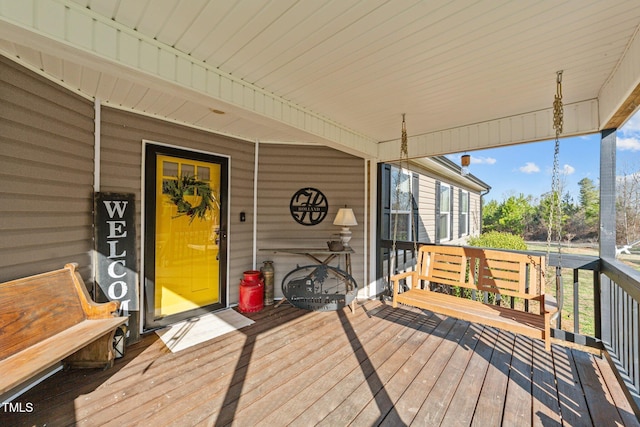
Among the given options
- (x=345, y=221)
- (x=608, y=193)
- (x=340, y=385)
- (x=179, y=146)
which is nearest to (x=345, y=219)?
(x=345, y=221)

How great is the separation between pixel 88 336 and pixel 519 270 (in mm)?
3889

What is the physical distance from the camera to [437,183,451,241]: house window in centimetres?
709

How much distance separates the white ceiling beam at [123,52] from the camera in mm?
1469

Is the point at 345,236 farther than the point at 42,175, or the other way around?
the point at 345,236

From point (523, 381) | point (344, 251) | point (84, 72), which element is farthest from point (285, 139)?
point (523, 381)

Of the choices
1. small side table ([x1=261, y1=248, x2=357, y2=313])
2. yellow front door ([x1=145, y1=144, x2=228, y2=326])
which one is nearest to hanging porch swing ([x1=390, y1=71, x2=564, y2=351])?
small side table ([x1=261, y1=248, x2=357, y2=313])

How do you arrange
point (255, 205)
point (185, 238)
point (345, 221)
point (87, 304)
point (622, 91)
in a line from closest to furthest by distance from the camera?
point (622, 91), point (87, 304), point (185, 238), point (345, 221), point (255, 205)

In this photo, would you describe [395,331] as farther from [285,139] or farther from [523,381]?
[285,139]

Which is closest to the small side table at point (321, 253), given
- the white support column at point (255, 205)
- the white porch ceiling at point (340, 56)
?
the white support column at point (255, 205)

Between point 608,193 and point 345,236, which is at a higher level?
point 608,193

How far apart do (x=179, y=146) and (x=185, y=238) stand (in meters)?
1.15

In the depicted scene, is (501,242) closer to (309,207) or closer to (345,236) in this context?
(345,236)

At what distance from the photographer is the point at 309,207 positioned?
4188 mm

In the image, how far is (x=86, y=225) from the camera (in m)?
2.54
